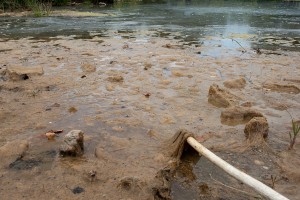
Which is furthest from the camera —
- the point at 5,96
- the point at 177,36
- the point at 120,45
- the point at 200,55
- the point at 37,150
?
the point at 177,36

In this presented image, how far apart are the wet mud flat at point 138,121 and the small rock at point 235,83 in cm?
2

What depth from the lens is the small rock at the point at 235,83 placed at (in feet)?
14.8

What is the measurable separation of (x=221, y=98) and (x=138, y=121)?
1.14m

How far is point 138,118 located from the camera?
344 centimetres

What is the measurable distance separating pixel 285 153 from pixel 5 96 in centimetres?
337

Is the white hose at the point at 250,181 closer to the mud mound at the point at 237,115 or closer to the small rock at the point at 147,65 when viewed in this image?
the mud mound at the point at 237,115

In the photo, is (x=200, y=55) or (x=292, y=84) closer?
(x=292, y=84)

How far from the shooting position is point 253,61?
615cm

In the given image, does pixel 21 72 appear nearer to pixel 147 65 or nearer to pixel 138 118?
pixel 147 65

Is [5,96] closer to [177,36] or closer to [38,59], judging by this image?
[38,59]

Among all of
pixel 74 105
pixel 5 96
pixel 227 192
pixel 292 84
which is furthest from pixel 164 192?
pixel 292 84

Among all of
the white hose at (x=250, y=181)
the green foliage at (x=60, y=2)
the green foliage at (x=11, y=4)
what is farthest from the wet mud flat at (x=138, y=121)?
the green foliage at (x=60, y=2)

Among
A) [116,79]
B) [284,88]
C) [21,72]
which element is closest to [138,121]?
[116,79]

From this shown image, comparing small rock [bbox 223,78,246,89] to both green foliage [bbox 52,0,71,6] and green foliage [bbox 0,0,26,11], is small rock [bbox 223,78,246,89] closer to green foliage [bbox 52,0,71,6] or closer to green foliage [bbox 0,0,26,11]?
green foliage [bbox 0,0,26,11]
